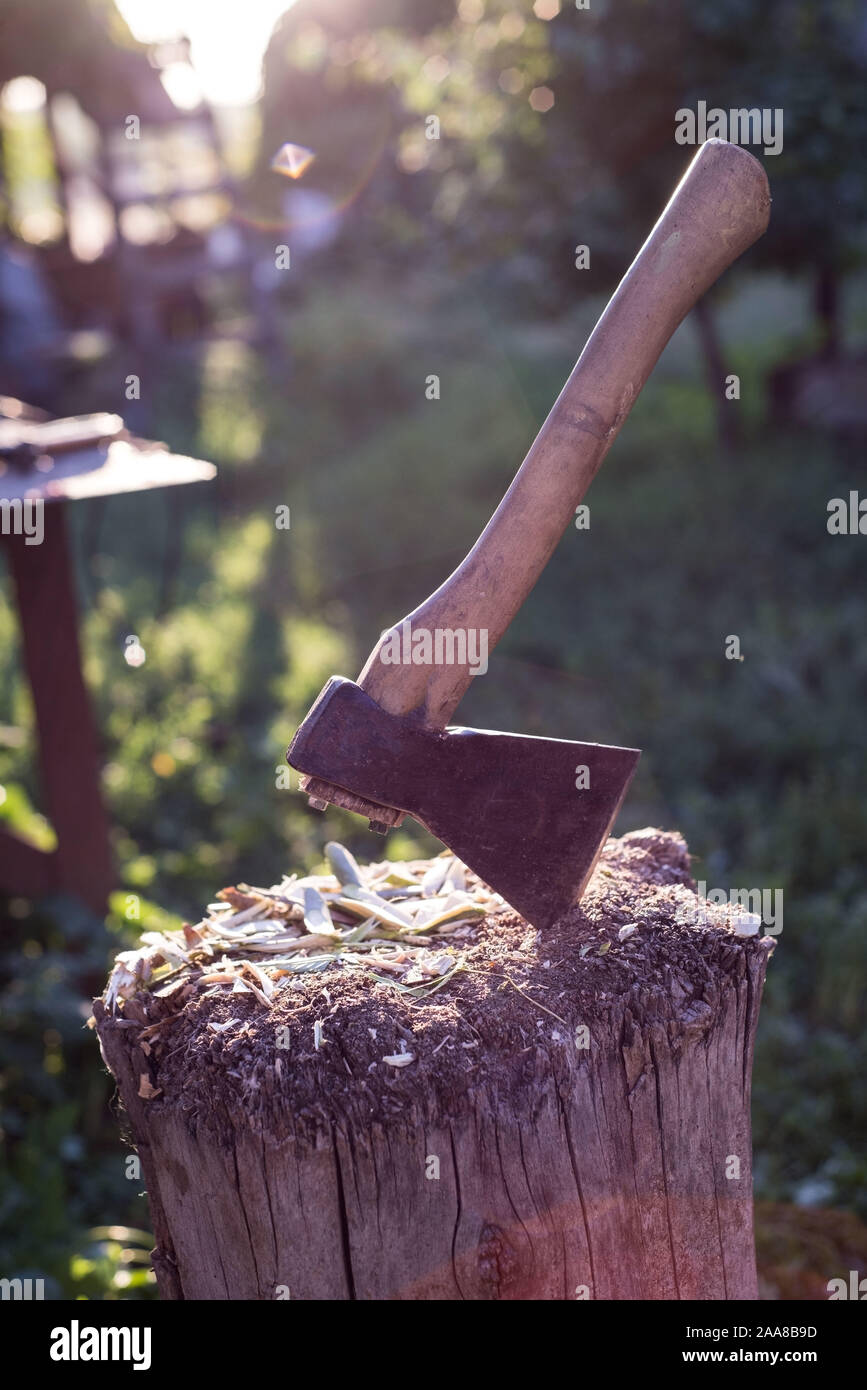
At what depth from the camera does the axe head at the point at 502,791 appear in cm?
179

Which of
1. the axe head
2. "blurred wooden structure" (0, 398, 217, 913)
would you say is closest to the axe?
the axe head

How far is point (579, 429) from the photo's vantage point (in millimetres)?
1814

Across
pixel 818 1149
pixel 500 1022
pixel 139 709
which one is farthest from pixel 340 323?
pixel 500 1022

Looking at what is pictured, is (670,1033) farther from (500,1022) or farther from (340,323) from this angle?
(340,323)

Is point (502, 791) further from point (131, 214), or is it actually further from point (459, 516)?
point (131, 214)

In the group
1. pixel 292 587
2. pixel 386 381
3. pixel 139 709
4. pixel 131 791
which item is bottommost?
pixel 131 791

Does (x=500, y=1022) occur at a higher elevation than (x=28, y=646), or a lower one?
lower

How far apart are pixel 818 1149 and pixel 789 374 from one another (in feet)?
25.4

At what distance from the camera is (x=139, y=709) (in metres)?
6.23
